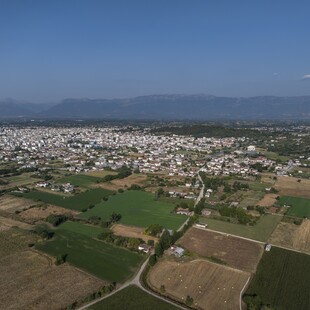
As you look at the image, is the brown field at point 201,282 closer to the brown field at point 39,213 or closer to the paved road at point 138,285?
the paved road at point 138,285

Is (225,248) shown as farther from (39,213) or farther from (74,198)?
(74,198)

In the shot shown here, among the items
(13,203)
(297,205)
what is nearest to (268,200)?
(297,205)

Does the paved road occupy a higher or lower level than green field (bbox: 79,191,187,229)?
lower

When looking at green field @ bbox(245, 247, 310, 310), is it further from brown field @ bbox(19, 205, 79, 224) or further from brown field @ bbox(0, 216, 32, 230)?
brown field @ bbox(0, 216, 32, 230)

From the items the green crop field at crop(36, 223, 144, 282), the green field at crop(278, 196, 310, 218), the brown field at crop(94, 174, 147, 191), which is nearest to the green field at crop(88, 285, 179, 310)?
the green crop field at crop(36, 223, 144, 282)

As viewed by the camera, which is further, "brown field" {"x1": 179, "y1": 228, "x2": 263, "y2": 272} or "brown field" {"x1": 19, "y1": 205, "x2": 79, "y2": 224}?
"brown field" {"x1": 19, "y1": 205, "x2": 79, "y2": 224}

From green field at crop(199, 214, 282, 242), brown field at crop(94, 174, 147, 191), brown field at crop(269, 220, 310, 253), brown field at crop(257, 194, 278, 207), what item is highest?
brown field at crop(94, 174, 147, 191)
